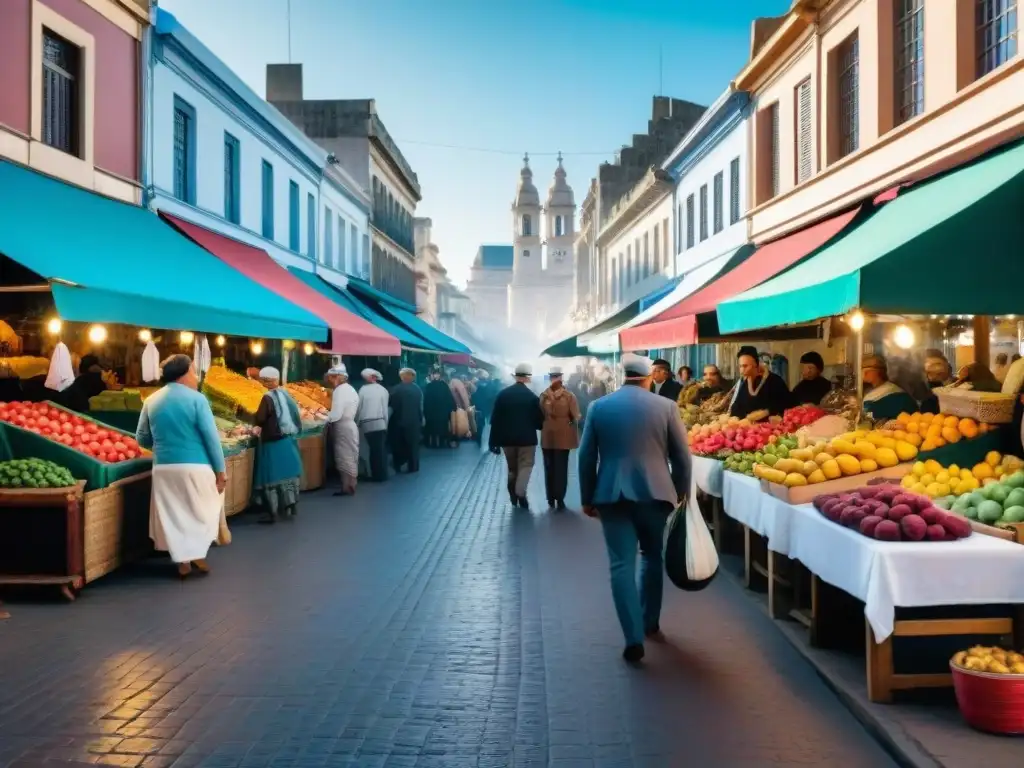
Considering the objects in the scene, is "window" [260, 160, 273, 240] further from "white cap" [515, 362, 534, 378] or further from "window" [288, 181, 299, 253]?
"white cap" [515, 362, 534, 378]

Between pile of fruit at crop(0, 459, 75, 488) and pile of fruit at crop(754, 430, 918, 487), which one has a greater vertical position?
pile of fruit at crop(754, 430, 918, 487)

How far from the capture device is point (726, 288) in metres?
14.1

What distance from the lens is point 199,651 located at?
22.0ft

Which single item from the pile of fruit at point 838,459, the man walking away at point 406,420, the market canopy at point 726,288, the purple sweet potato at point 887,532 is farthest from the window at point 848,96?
the purple sweet potato at point 887,532

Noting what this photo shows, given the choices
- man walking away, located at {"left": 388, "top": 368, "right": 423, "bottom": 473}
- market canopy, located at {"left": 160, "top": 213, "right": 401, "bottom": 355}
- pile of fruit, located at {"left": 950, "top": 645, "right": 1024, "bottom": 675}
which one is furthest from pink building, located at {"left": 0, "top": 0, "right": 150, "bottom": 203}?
pile of fruit, located at {"left": 950, "top": 645, "right": 1024, "bottom": 675}

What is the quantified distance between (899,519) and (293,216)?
21511 millimetres

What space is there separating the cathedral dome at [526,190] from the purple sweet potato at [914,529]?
122m

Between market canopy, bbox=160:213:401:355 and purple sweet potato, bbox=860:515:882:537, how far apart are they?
1147cm

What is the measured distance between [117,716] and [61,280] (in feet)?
14.7

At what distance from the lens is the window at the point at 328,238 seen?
28931 mm

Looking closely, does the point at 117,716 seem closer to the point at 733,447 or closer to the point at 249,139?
the point at 733,447

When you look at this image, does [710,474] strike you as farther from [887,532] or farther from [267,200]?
[267,200]

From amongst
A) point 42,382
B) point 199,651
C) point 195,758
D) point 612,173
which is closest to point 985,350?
point 199,651

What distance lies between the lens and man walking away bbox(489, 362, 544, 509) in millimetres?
14234
